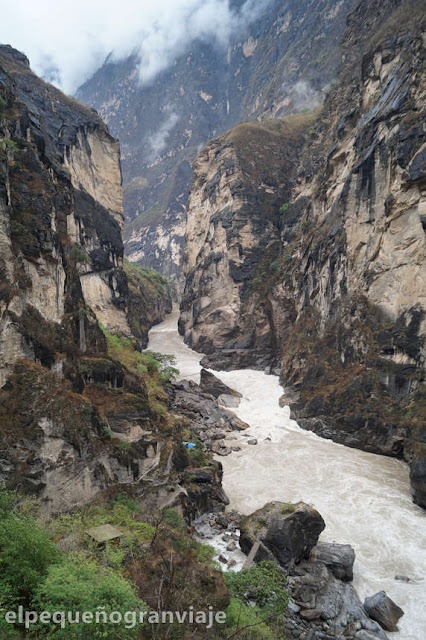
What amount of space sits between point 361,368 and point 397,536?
1116 centimetres

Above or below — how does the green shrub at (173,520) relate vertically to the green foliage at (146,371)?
below

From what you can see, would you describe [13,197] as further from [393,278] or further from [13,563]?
[393,278]

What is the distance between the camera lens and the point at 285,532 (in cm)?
1184

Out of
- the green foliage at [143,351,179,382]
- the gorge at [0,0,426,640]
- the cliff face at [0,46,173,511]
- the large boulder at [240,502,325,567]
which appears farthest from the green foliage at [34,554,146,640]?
the green foliage at [143,351,179,382]

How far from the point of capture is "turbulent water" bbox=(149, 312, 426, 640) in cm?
1145

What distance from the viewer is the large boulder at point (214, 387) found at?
1252 inches

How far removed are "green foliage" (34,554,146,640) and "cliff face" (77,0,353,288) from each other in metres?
77.8

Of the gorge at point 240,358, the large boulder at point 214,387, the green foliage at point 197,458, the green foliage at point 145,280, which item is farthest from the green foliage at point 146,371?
the green foliage at point 145,280

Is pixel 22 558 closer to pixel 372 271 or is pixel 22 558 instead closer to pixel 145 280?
pixel 372 271

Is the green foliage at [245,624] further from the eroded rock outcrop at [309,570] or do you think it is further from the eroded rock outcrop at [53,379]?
the eroded rock outcrop at [53,379]

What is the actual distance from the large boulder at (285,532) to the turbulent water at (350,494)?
1.77 meters

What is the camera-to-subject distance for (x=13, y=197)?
12383 millimetres

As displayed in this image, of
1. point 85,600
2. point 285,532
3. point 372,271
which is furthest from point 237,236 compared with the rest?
point 85,600

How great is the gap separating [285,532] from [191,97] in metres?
156
